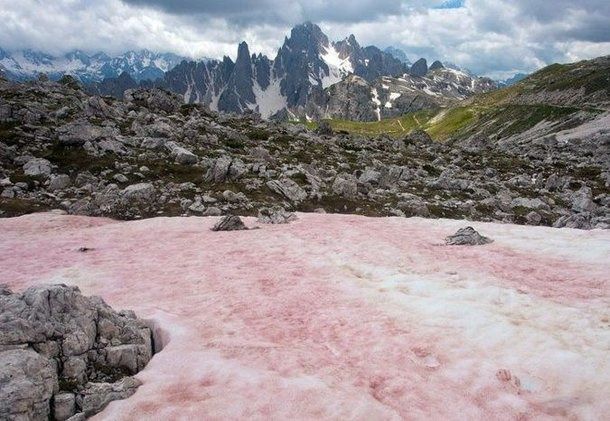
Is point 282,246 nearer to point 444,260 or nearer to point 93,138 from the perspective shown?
point 444,260

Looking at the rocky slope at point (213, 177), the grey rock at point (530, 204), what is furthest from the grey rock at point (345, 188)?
the grey rock at point (530, 204)

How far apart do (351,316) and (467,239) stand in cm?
1250

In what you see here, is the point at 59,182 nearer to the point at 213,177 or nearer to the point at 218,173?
the point at 213,177

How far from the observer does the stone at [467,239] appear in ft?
86.4

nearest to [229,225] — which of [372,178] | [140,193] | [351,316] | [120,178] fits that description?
[140,193]

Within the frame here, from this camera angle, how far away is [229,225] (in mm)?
30328

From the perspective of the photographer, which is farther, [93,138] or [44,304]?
[93,138]

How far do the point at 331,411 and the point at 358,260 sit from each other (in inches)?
493

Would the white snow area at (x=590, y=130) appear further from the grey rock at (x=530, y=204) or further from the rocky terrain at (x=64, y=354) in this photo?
the rocky terrain at (x=64, y=354)

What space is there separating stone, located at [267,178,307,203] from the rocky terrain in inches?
1139

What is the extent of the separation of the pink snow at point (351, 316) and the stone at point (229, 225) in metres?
1.16

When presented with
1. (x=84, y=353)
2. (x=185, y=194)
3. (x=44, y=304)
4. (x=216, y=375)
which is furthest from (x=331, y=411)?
(x=185, y=194)

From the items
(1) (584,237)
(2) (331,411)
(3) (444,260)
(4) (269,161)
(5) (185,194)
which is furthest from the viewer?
(4) (269,161)

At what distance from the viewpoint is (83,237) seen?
93.3 ft
